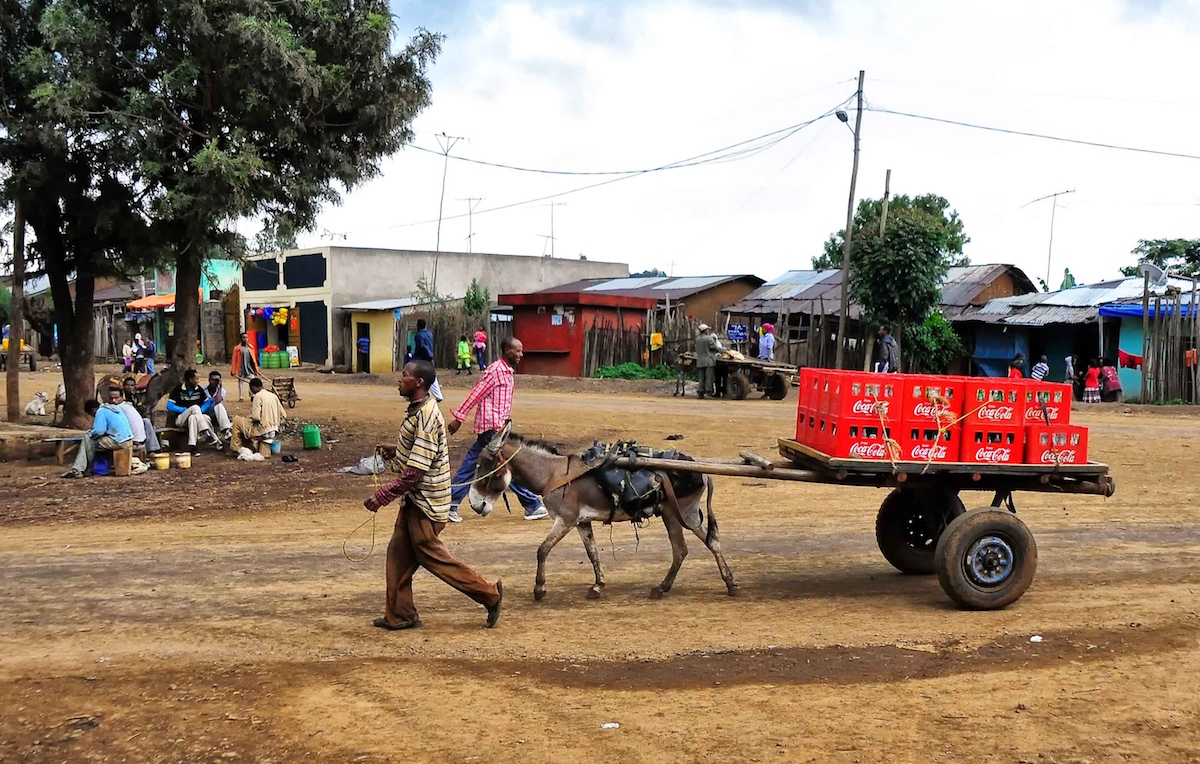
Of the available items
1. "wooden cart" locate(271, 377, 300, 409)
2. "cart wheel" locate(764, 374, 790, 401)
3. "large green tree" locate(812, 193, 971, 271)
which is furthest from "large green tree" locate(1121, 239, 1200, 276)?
"wooden cart" locate(271, 377, 300, 409)

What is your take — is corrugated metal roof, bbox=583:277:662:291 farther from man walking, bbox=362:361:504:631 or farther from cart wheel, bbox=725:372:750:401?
man walking, bbox=362:361:504:631

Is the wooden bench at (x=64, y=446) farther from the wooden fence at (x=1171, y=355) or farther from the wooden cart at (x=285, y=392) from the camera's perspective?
the wooden fence at (x=1171, y=355)

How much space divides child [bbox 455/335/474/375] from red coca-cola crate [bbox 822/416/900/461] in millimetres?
25149

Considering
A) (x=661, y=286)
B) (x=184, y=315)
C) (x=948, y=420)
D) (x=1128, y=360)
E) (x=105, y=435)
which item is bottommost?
(x=105, y=435)

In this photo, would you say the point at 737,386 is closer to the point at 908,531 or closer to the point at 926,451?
the point at 908,531

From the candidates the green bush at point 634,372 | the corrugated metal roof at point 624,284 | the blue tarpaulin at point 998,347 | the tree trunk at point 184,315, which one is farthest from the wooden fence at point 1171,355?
the corrugated metal roof at point 624,284

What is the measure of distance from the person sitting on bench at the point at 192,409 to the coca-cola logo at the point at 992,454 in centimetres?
1179

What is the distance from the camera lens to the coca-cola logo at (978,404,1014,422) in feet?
23.4

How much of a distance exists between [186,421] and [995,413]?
1198cm

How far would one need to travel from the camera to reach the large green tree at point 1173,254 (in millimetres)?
33312

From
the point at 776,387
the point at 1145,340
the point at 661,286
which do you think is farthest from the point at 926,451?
the point at 661,286

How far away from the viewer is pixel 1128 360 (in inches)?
941

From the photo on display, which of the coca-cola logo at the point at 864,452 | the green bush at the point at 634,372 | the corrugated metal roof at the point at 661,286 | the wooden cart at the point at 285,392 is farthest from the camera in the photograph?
the corrugated metal roof at the point at 661,286

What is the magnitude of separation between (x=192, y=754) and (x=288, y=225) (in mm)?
12673
